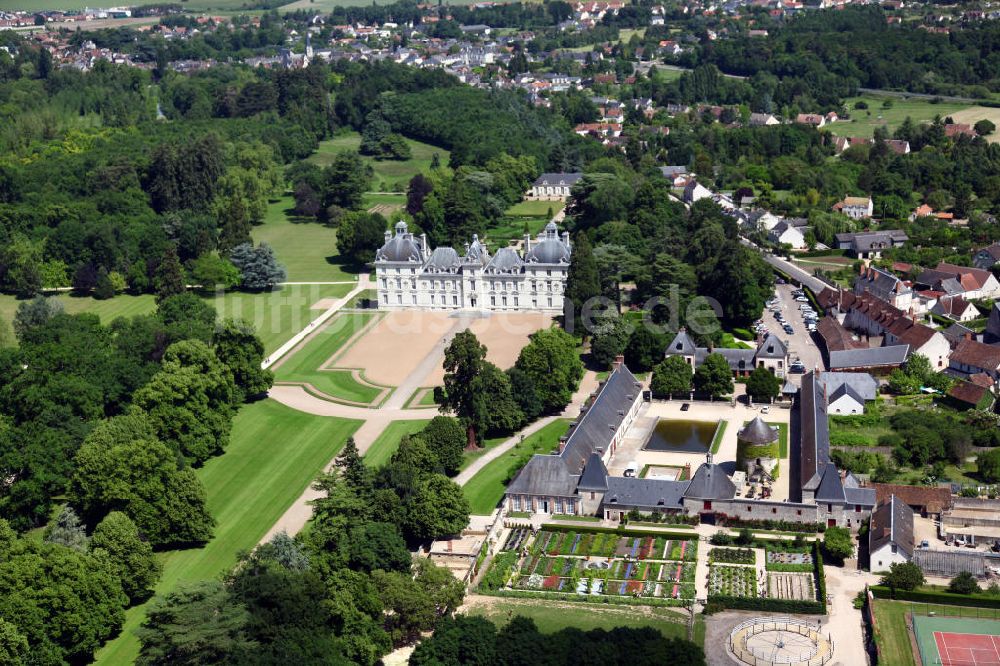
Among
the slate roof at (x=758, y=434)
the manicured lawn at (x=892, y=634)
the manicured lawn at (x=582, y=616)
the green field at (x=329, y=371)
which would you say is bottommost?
the green field at (x=329, y=371)

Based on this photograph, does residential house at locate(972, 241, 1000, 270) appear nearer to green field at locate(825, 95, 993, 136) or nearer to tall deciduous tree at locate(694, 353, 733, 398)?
tall deciduous tree at locate(694, 353, 733, 398)

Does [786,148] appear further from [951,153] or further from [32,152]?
[32,152]

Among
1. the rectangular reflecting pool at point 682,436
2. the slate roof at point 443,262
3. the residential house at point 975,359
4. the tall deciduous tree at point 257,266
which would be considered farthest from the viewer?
the tall deciduous tree at point 257,266

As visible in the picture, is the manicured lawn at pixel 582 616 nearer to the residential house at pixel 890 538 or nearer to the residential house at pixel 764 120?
the residential house at pixel 890 538

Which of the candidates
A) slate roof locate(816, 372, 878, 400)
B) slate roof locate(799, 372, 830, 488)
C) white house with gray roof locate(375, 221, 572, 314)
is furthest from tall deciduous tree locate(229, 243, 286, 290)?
slate roof locate(816, 372, 878, 400)

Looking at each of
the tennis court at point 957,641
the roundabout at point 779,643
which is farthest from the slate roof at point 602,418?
the tennis court at point 957,641

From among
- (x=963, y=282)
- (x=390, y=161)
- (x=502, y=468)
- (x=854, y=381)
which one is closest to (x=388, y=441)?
(x=502, y=468)

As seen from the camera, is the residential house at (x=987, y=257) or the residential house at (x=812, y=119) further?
the residential house at (x=812, y=119)

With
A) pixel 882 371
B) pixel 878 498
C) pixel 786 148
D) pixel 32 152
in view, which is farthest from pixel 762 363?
pixel 32 152

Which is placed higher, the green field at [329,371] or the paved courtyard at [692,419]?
the paved courtyard at [692,419]
